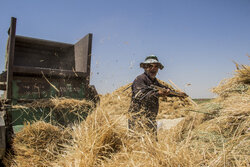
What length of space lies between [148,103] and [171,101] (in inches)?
266

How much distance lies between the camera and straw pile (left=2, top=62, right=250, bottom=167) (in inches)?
65.1

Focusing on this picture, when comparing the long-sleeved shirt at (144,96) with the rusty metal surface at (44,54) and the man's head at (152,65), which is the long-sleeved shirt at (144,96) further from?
the rusty metal surface at (44,54)

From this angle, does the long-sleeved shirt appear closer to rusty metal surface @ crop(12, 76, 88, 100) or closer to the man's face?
the man's face

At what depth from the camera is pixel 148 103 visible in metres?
3.24

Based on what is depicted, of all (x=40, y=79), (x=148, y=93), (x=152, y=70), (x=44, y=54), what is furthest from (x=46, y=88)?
(x=152, y=70)

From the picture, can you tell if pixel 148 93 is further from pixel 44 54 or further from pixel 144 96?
pixel 44 54

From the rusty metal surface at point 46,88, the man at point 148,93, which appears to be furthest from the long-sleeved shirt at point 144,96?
the rusty metal surface at point 46,88

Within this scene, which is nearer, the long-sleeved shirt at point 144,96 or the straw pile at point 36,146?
the straw pile at point 36,146

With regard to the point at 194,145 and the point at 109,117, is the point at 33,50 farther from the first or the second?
the point at 194,145

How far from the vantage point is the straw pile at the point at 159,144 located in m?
1.65

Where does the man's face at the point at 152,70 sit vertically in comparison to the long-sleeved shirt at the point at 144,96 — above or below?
above

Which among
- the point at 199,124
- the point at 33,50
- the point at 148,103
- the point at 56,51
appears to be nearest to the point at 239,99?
the point at 199,124

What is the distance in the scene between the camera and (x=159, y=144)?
1728 mm

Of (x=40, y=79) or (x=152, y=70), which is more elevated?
(x=152, y=70)
